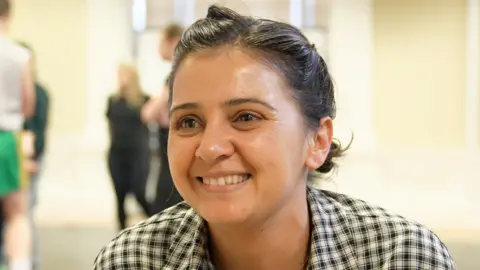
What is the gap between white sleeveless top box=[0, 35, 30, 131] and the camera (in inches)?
110

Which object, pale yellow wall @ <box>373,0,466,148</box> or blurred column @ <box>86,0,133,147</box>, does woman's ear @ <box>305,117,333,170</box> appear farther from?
blurred column @ <box>86,0,133,147</box>

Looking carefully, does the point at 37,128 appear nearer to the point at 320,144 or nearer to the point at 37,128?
the point at 37,128

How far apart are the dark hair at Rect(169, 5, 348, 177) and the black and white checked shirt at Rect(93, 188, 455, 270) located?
0.18 m

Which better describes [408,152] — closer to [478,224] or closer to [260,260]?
[478,224]

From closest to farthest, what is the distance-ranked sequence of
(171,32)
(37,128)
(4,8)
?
(4,8) < (171,32) < (37,128)

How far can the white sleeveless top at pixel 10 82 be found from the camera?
2787 millimetres

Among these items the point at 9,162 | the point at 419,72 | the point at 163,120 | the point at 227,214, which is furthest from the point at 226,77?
the point at 419,72

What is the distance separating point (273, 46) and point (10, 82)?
6.36 ft

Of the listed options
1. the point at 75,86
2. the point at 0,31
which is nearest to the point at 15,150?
the point at 0,31

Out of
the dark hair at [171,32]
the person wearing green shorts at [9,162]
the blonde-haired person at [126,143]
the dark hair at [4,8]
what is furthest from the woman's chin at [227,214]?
the blonde-haired person at [126,143]

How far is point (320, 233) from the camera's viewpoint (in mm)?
1222

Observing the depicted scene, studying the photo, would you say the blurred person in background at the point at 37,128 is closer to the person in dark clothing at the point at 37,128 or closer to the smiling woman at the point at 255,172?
the person in dark clothing at the point at 37,128

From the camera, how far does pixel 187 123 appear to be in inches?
44.5

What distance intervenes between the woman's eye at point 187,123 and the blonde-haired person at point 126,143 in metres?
3.44
